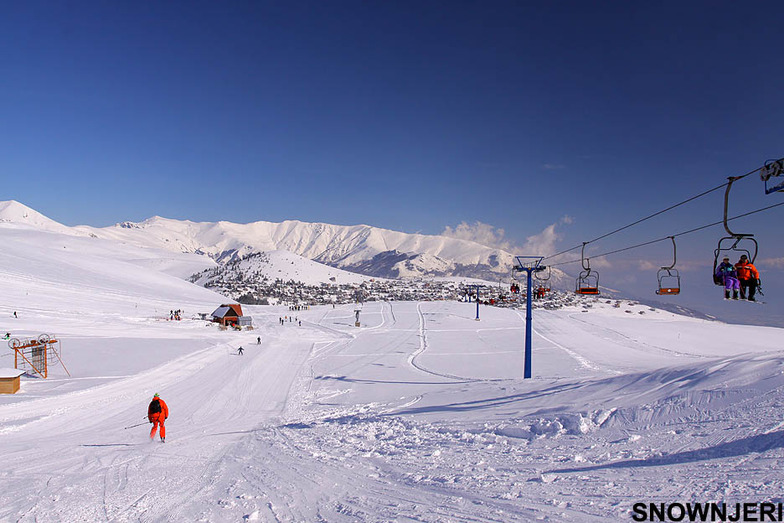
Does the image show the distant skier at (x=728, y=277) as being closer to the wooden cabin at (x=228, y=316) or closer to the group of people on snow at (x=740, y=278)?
the group of people on snow at (x=740, y=278)

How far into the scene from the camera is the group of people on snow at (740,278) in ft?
29.6

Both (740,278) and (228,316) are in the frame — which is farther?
(228,316)

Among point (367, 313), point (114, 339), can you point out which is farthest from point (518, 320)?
point (114, 339)

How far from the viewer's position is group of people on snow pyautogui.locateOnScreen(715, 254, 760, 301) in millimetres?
9023

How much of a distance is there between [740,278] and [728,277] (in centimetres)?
21

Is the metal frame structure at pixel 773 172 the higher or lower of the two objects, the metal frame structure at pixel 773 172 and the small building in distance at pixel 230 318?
the higher

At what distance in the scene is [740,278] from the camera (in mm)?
9117

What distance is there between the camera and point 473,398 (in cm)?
1404

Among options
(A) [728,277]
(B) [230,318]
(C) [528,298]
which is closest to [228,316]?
(B) [230,318]

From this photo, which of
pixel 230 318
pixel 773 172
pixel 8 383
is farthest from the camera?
pixel 230 318

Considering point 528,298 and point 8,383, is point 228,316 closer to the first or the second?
point 8,383

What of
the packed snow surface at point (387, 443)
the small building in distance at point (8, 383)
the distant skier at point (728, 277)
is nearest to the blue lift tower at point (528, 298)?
the packed snow surface at point (387, 443)

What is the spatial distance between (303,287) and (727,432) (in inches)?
7741

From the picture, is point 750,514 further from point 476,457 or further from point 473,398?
point 473,398
